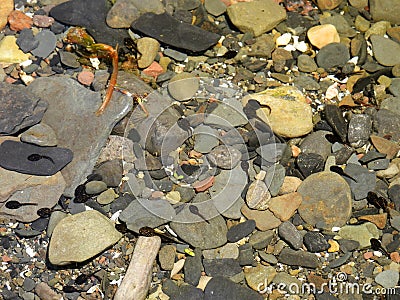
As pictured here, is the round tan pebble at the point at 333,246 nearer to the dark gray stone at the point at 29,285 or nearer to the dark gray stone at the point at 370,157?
the dark gray stone at the point at 370,157

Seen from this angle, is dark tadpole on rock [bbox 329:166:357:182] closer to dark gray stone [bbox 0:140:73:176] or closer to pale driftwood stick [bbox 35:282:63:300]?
dark gray stone [bbox 0:140:73:176]

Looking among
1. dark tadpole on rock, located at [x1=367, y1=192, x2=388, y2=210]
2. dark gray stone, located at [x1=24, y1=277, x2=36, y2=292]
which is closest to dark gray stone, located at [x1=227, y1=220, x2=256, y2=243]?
dark tadpole on rock, located at [x1=367, y1=192, x2=388, y2=210]

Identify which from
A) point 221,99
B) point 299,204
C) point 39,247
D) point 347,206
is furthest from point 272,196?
point 39,247

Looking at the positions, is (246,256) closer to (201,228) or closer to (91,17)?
(201,228)

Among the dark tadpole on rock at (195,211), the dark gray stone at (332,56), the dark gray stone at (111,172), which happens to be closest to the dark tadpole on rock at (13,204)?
the dark gray stone at (111,172)

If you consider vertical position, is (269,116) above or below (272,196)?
above

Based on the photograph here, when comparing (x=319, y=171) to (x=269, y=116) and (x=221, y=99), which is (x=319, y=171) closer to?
(x=269, y=116)

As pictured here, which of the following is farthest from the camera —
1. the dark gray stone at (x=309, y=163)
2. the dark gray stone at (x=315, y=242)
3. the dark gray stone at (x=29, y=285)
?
the dark gray stone at (x=309, y=163)
